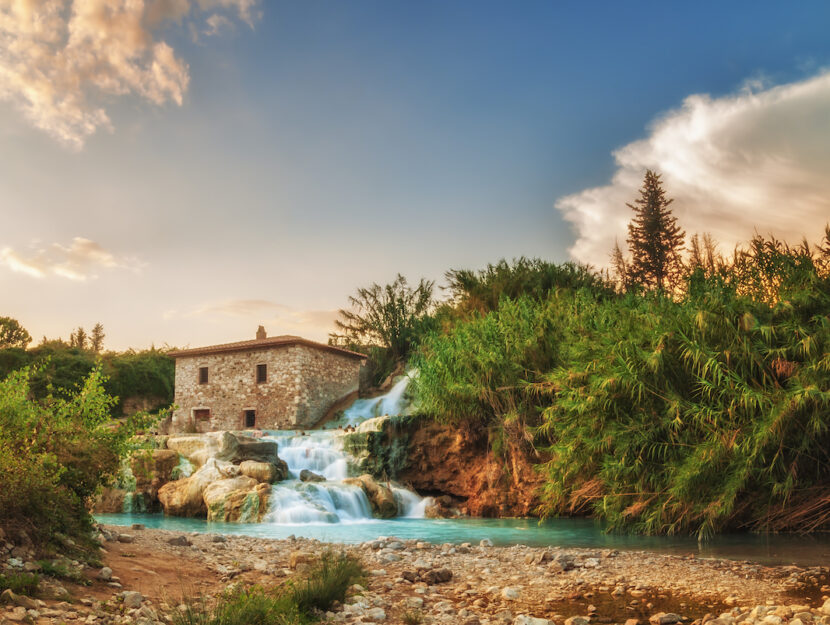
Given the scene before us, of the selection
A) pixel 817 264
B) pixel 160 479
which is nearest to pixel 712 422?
pixel 817 264

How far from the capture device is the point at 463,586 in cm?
645

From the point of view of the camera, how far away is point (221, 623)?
381cm

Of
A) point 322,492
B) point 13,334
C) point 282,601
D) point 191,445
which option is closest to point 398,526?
point 322,492

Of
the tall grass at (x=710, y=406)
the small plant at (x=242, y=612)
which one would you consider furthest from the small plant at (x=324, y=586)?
the tall grass at (x=710, y=406)

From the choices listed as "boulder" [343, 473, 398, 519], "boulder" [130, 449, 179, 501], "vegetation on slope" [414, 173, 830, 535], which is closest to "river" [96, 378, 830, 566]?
"boulder" [343, 473, 398, 519]

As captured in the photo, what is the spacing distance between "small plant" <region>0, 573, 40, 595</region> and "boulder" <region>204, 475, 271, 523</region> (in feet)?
33.3

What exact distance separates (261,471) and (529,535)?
8032mm

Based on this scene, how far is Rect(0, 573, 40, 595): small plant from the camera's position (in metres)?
4.27

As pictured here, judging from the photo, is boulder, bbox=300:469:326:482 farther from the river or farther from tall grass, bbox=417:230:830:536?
tall grass, bbox=417:230:830:536

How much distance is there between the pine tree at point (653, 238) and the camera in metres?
36.0

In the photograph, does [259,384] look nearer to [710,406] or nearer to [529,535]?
[529,535]

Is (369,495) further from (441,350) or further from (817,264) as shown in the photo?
(817,264)

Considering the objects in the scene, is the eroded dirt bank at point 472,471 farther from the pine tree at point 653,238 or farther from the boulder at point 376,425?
the pine tree at point 653,238

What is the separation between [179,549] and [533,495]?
9.37 meters
